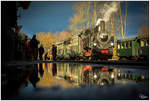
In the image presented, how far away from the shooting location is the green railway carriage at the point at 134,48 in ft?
22.7

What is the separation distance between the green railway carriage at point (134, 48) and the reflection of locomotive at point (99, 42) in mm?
881

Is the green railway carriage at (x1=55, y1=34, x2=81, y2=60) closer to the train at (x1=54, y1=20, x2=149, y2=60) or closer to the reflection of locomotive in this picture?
the train at (x1=54, y1=20, x2=149, y2=60)

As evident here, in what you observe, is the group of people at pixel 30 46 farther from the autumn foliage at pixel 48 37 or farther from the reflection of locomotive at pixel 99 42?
the autumn foliage at pixel 48 37

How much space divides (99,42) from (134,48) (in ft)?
8.70

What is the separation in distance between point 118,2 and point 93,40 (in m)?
5.34

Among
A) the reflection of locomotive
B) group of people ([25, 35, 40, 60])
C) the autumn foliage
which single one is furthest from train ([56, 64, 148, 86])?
the autumn foliage

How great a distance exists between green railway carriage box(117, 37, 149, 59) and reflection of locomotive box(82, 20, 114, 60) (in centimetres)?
88

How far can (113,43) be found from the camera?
383 inches

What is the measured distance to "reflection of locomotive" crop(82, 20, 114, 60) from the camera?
877 cm

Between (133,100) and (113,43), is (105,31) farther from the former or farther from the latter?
(133,100)

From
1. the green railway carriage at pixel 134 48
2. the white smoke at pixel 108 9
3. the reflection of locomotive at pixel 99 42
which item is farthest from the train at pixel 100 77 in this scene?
the white smoke at pixel 108 9

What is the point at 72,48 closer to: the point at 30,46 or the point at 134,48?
the point at 134,48

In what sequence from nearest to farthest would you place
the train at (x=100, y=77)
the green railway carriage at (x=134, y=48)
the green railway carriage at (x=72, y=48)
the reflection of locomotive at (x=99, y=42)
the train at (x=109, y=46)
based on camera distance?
the train at (x=100, y=77) → the green railway carriage at (x=134, y=48) → the train at (x=109, y=46) → the reflection of locomotive at (x=99, y=42) → the green railway carriage at (x=72, y=48)

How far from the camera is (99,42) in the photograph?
9586mm
